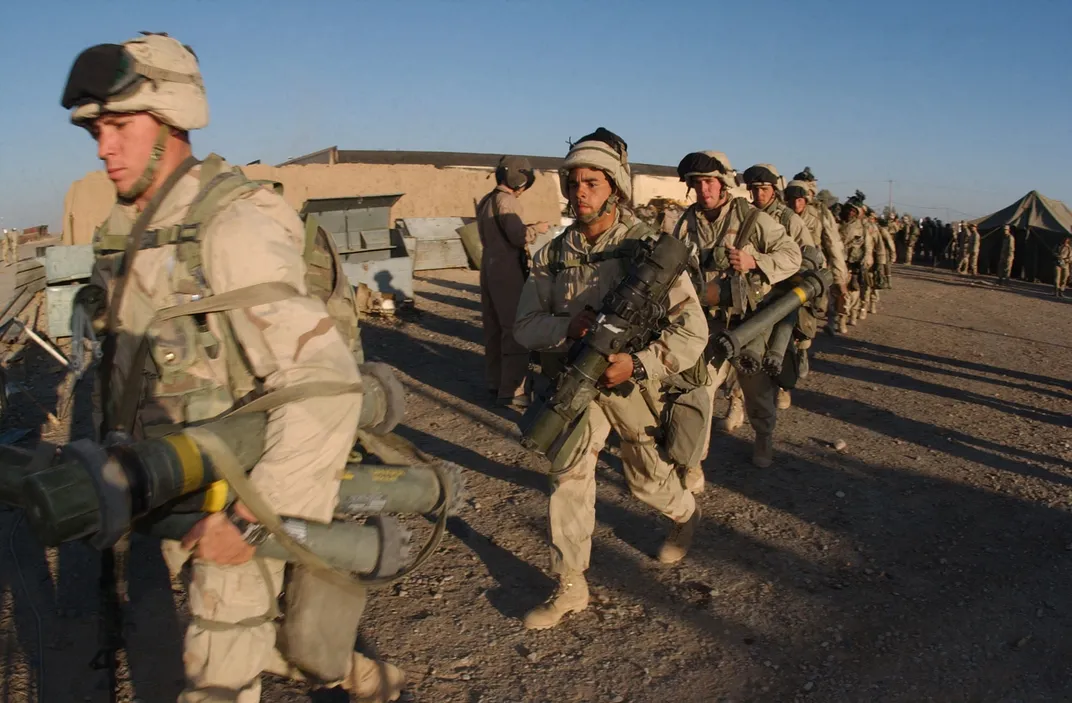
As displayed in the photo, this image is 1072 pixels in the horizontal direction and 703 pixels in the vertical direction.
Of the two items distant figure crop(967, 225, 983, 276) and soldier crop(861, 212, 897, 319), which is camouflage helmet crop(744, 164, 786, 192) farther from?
distant figure crop(967, 225, 983, 276)

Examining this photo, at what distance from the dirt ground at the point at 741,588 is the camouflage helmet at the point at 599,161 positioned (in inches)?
75.9

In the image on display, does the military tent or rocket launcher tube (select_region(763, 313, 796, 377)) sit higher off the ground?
the military tent

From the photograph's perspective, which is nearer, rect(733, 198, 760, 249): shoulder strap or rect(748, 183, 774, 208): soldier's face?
rect(733, 198, 760, 249): shoulder strap

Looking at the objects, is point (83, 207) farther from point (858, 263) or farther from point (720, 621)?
point (720, 621)

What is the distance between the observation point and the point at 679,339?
354cm

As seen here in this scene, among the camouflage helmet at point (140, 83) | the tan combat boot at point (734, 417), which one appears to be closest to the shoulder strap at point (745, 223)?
the tan combat boot at point (734, 417)

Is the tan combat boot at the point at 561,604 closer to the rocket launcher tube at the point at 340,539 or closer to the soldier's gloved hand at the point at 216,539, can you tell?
the rocket launcher tube at the point at 340,539

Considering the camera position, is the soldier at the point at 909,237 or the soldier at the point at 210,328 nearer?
the soldier at the point at 210,328

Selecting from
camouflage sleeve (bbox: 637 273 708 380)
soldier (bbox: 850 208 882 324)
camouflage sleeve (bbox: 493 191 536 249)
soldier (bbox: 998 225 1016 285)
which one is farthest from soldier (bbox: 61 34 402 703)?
soldier (bbox: 998 225 1016 285)

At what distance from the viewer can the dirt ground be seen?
325cm

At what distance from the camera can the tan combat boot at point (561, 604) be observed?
363cm

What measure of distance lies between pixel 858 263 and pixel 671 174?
26.0m

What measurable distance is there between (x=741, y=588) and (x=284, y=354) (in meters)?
2.85

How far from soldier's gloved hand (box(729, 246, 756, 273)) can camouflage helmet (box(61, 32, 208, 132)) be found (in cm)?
370
